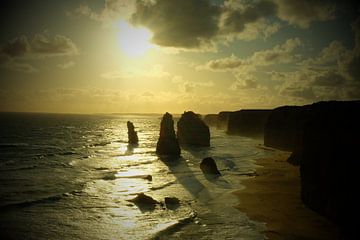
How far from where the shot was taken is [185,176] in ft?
123

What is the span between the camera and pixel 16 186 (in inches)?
1242

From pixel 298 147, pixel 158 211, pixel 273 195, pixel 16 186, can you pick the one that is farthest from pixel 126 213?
pixel 298 147

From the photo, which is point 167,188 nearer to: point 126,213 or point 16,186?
point 126,213

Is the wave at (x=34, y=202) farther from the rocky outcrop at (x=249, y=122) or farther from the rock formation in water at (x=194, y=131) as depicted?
the rocky outcrop at (x=249, y=122)

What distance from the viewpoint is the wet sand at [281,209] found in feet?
61.0

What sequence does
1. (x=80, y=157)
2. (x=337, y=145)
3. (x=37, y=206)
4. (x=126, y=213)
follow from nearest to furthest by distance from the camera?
(x=337, y=145) < (x=126, y=213) < (x=37, y=206) < (x=80, y=157)

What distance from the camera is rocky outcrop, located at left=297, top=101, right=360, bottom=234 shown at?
18.2 m

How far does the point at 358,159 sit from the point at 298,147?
99.7 ft

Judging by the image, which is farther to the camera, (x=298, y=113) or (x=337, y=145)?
(x=298, y=113)

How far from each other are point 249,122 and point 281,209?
84.8m

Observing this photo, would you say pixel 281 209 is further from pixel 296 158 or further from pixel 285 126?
pixel 285 126

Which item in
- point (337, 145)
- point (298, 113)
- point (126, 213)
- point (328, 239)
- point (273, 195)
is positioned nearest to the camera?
point (328, 239)

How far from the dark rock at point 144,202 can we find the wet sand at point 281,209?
23.4 ft

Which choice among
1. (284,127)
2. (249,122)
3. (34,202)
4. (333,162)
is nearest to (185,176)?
(34,202)
